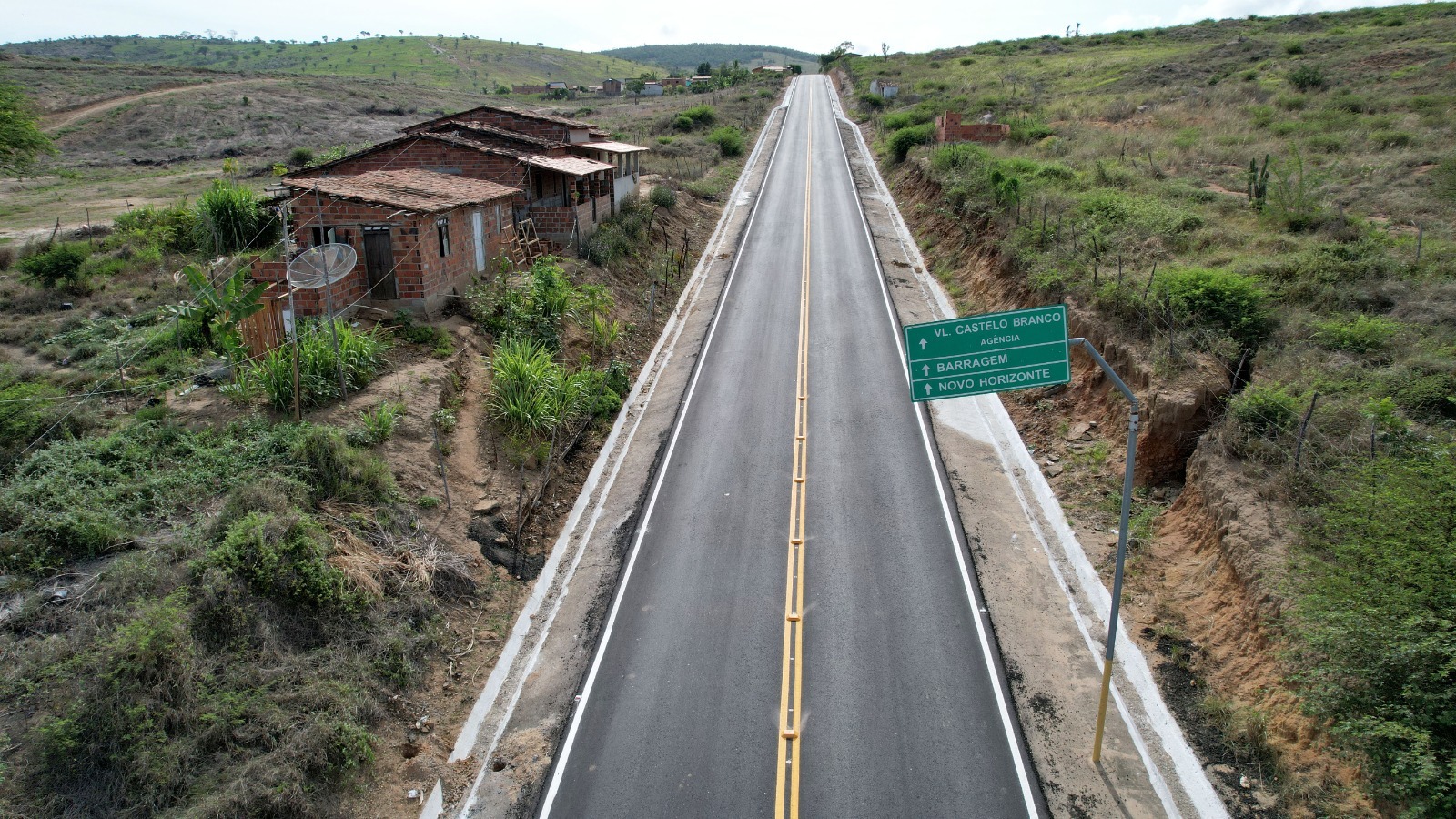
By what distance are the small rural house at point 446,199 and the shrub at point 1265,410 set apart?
18.6 metres

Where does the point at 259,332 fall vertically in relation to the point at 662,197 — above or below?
below

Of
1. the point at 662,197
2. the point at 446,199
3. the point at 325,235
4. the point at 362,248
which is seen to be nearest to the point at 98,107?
the point at 662,197

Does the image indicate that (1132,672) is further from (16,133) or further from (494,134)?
(16,133)

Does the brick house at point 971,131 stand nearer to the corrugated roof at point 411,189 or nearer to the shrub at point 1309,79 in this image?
the shrub at point 1309,79

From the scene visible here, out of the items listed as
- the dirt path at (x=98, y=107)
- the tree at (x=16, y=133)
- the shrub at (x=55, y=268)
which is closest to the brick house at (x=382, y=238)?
the shrub at (x=55, y=268)

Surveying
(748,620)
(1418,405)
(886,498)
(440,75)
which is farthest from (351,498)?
(440,75)

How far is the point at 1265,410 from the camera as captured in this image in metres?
14.0

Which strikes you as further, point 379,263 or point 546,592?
point 379,263

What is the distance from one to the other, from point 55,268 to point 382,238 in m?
13.4

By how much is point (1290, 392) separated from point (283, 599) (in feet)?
56.6

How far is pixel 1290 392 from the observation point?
1426 centimetres

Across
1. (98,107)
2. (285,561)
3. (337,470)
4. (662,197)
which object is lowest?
(285,561)

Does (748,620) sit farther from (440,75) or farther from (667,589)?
(440,75)

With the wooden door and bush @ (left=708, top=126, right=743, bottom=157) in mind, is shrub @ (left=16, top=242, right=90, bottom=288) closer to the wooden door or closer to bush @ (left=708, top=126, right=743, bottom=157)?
the wooden door
